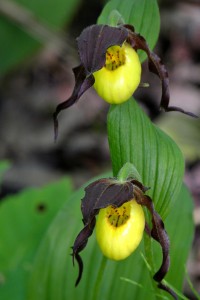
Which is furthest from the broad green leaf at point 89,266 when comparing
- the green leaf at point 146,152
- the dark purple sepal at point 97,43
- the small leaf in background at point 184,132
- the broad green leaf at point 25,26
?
the broad green leaf at point 25,26

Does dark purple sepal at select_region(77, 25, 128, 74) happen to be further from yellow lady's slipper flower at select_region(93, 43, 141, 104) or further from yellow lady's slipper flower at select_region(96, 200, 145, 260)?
yellow lady's slipper flower at select_region(96, 200, 145, 260)

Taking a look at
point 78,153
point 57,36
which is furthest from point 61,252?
point 57,36

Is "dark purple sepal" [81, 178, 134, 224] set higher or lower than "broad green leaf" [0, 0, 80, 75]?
lower

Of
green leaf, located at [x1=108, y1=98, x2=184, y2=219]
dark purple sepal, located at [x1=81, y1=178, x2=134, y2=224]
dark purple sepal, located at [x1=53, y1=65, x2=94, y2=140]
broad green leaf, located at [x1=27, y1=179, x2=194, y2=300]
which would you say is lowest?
broad green leaf, located at [x1=27, y1=179, x2=194, y2=300]

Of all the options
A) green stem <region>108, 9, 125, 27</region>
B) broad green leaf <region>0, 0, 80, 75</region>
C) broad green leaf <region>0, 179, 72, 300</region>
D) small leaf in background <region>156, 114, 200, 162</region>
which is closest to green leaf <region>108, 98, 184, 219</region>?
green stem <region>108, 9, 125, 27</region>

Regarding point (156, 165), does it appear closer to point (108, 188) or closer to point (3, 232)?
point (108, 188)

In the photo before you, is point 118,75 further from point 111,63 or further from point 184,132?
point 184,132
